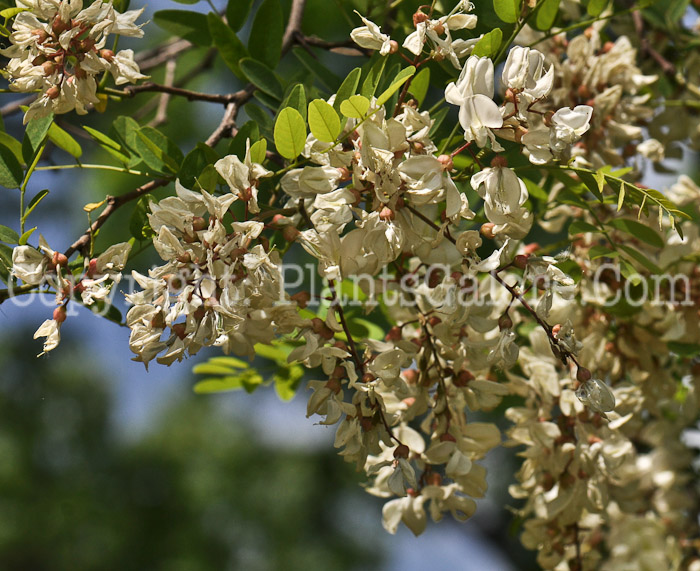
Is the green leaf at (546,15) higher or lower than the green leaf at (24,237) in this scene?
higher

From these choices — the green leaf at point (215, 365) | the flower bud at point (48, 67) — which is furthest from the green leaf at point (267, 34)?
the green leaf at point (215, 365)

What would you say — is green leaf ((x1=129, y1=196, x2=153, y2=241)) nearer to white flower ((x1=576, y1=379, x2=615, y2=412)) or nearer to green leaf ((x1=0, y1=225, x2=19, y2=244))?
green leaf ((x1=0, y1=225, x2=19, y2=244))

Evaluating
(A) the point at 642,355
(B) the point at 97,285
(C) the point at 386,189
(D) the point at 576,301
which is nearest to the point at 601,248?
(D) the point at 576,301

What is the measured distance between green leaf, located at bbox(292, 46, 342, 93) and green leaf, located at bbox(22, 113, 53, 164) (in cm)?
23

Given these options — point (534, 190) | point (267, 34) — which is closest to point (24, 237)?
point (267, 34)

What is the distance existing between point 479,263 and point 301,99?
19 centimetres

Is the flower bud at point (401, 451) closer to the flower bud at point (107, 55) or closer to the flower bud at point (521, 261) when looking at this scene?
the flower bud at point (521, 261)

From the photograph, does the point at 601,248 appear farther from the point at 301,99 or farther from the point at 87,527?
the point at 87,527

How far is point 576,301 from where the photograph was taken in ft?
2.59

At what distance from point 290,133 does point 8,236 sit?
0.23 m

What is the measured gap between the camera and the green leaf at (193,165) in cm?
56

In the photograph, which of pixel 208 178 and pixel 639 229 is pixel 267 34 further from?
pixel 639 229

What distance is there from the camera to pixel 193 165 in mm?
566

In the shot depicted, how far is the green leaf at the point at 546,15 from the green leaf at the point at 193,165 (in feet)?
1.09
